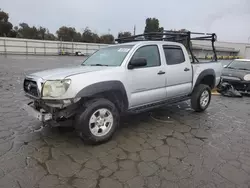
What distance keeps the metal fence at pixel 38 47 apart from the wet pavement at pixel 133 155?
25.1 m

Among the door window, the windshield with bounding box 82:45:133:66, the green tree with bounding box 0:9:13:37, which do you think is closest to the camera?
the windshield with bounding box 82:45:133:66

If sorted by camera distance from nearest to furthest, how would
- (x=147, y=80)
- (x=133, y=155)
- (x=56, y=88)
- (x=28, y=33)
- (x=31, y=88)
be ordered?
1. (x=56, y=88)
2. (x=133, y=155)
3. (x=31, y=88)
4. (x=147, y=80)
5. (x=28, y=33)

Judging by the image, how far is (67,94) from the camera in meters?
2.93

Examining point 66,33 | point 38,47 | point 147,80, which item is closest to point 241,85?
point 147,80

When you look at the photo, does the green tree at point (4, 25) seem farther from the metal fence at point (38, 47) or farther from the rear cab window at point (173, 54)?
the rear cab window at point (173, 54)

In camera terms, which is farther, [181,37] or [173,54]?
[181,37]

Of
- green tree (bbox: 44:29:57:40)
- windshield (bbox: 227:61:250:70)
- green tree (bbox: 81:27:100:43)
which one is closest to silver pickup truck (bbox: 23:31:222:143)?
windshield (bbox: 227:61:250:70)

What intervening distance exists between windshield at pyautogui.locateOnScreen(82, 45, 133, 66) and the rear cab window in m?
0.94

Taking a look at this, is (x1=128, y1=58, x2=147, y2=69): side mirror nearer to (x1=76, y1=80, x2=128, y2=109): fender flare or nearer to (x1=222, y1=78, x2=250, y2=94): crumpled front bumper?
(x1=76, y1=80, x2=128, y2=109): fender flare

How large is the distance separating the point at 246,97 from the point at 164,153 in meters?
6.22

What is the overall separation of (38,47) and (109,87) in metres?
36.1

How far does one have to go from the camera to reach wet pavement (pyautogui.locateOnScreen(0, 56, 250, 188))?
2490 mm

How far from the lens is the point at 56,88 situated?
2951 millimetres

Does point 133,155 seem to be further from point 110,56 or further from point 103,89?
point 110,56
